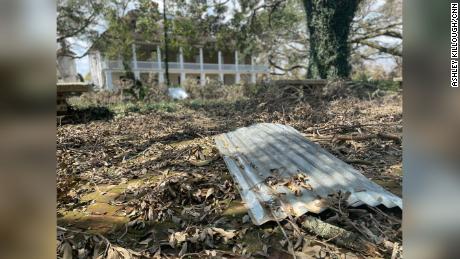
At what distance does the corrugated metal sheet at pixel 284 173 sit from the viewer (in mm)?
1712

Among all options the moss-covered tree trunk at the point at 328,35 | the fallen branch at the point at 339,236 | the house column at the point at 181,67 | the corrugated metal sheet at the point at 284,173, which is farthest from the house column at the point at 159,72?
the fallen branch at the point at 339,236

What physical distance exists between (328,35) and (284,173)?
6.17 feet

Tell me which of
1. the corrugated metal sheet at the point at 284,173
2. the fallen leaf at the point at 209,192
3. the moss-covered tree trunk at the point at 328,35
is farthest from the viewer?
the moss-covered tree trunk at the point at 328,35

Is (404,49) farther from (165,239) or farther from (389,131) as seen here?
(165,239)

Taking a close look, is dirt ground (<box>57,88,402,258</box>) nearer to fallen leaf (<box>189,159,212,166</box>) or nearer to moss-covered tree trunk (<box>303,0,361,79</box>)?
fallen leaf (<box>189,159,212,166</box>)

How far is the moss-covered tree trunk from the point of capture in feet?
9.81

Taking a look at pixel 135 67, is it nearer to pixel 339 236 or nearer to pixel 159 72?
A: pixel 159 72

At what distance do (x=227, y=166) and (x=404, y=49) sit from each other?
4.02 ft

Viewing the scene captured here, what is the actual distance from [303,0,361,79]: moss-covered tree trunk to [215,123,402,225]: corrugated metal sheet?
1.15 meters

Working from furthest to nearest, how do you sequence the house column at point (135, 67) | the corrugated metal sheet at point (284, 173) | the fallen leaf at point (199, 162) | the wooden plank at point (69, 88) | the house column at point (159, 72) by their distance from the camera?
1. the house column at point (135, 67)
2. the house column at point (159, 72)
3. the wooden plank at point (69, 88)
4. the fallen leaf at point (199, 162)
5. the corrugated metal sheet at point (284, 173)

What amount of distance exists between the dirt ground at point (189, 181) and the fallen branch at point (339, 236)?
3cm

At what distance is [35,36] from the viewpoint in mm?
1381

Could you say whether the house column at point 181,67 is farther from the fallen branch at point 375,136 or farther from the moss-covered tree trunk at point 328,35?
the fallen branch at point 375,136

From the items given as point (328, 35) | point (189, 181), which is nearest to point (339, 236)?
point (189, 181)
